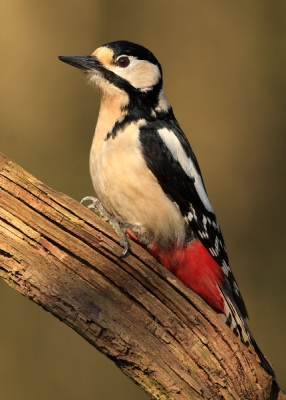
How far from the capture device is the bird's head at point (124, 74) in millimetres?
2740

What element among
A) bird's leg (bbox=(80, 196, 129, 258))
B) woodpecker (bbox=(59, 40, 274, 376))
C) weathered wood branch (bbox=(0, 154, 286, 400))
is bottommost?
weathered wood branch (bbox=(0, 154, 286, 400))

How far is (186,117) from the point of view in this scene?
13.9ft

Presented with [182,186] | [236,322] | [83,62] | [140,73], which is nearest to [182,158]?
[182,186]

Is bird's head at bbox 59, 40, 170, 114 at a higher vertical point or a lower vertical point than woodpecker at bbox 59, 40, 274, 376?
higher

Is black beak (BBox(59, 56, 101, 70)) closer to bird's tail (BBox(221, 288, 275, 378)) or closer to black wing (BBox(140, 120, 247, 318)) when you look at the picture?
black wing (BBox(140, 120, 247, 318))

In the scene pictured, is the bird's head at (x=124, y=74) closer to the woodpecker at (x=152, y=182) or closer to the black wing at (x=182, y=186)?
the woodpecker at (x=152, y=182)

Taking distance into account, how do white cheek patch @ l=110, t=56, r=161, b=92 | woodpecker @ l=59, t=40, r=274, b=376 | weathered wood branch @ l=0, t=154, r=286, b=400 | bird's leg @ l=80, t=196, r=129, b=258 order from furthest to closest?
1. white cheek patch @ l=110, t=56, r=161, b=92
2. woodpecker @ l=59, t=40, r=274, b=376
3. bird's leg @ l=80, t=196, r=129, b=258
4. weathered wood branch @ l=0, t=154, r=286, b=400

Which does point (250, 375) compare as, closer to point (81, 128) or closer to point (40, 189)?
point (40, 189)

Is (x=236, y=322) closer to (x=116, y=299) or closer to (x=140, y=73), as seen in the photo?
(x=116, y=299)

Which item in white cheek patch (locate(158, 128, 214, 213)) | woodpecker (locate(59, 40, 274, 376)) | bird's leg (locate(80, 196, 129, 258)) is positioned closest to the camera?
bird's leg (locate(80, 196, 129, 258))

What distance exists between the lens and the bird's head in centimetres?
274

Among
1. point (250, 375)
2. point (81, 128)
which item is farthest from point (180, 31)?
point (250, 375)

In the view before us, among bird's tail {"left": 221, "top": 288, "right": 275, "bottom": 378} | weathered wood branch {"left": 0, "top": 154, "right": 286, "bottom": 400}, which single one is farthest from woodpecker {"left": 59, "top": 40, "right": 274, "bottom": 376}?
weathered wood branch {"left": 0, "top": 154, "right": 286, "bottom": 400}

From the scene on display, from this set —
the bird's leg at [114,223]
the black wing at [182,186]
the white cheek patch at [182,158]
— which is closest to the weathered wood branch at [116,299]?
the bird's leg at [114,223]
